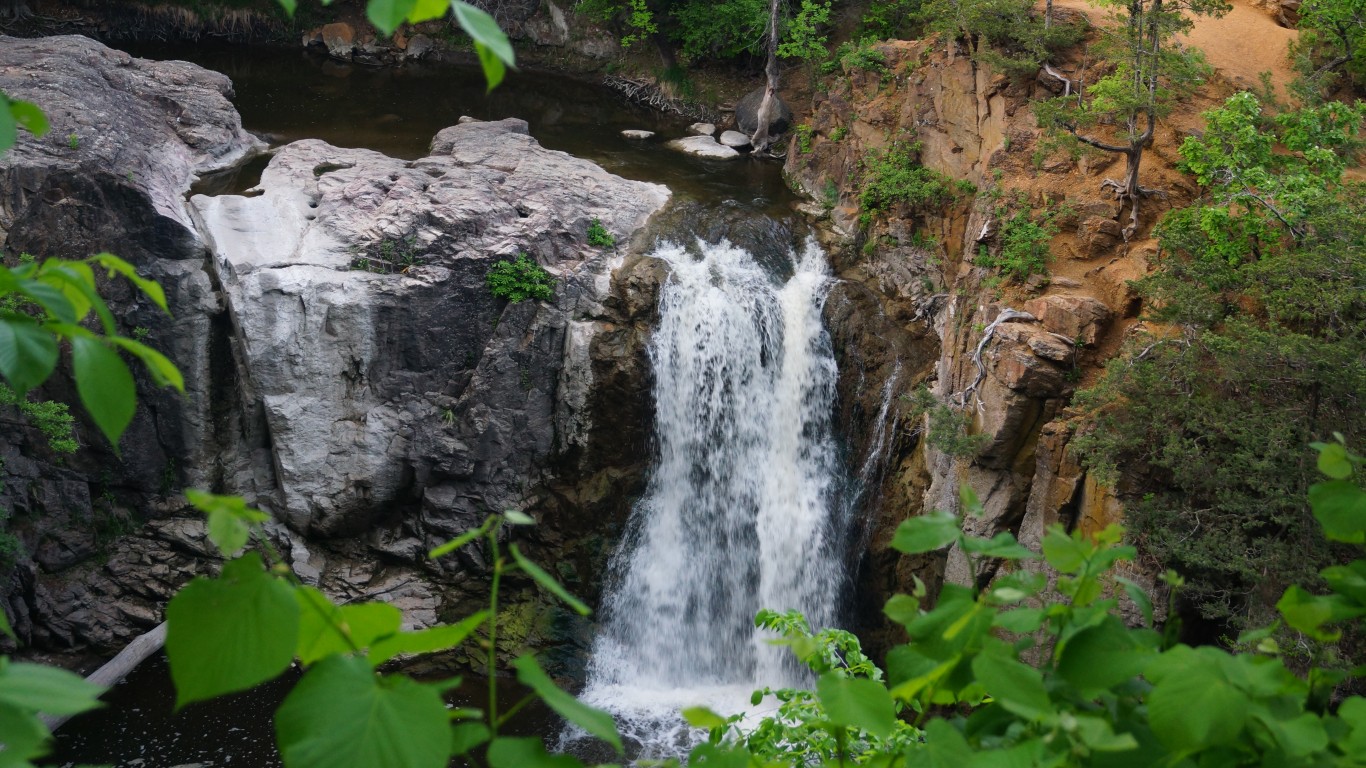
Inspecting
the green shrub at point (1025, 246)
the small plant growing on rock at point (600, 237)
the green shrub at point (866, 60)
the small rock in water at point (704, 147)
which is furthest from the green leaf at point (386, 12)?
the small rock in water at point (704, 147)

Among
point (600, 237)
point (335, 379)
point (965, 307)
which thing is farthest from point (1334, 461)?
point (600, 237)

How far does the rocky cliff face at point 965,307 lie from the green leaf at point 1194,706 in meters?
8.26

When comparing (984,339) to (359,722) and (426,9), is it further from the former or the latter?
(359,722)

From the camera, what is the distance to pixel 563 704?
1.36 meters

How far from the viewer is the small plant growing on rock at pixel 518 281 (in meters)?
12.6

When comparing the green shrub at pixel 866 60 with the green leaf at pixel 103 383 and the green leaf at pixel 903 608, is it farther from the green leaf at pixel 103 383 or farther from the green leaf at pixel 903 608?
the green leaf at pixel 103 383

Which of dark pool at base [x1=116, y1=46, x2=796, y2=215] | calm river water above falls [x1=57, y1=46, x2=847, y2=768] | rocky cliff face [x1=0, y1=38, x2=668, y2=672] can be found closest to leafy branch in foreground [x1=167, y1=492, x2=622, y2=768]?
calm river water above falls [x1=57, y1=46, x2=847, y2=768]

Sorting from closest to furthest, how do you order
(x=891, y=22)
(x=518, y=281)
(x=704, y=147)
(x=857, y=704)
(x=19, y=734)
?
(x=19, y=734) → (x=857, y=704) → (x=518, y=281) → (x=704, y=147) → (x=891, y=22)

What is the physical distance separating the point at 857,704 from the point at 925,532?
1.06 feet

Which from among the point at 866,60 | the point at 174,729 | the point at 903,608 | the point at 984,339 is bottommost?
the point at 174,729

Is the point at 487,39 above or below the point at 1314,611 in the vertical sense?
above

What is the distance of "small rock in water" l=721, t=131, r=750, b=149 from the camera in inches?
759

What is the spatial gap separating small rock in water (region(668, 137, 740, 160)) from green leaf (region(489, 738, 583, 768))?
17531mm

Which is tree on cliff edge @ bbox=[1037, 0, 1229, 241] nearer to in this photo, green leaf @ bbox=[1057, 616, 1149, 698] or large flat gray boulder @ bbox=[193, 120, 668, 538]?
large flat gray boulder @ bbox=[193, 120, 668, 538]
